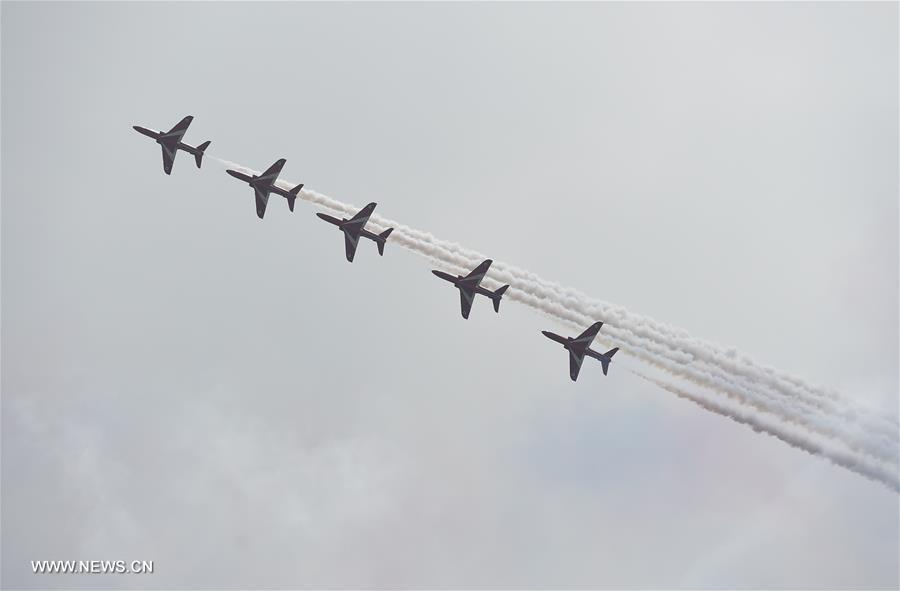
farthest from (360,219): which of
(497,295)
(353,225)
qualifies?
(497,295)

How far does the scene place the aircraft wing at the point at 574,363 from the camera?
8856 cm

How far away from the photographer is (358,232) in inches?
3620

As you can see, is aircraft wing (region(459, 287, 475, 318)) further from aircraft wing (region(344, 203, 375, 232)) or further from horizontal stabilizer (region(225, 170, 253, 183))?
horizontal stabilizer (region(225, 170, 253, 183))

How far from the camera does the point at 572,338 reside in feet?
291

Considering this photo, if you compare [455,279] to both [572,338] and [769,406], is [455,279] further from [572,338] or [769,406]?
[769,406]

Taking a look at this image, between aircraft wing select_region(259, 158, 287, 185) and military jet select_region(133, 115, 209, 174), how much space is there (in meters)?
7.27

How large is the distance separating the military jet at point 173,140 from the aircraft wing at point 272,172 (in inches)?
286

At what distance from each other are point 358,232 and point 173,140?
848 inches

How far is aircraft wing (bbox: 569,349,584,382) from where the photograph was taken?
88562mm

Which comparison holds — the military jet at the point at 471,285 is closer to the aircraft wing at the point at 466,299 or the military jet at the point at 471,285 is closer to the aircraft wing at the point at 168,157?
the aircraft wing at the point at 466,299

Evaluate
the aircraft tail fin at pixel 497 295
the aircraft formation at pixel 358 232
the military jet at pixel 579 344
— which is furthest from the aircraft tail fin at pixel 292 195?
the military jet at pixel 579 344

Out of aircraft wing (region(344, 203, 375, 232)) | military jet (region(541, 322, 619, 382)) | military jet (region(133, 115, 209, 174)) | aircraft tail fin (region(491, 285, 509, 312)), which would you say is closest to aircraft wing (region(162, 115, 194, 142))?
military jet (region(133, 115, 209, 174))

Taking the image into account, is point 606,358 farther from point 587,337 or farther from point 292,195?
point 292,195

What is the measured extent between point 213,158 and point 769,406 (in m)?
55.7
